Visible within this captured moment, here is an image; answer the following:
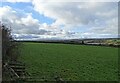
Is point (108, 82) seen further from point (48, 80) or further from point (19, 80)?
point (19, 80)

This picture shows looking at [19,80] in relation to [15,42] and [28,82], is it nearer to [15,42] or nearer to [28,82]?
[28,82]

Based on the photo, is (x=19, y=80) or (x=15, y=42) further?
(x=15, y=42)

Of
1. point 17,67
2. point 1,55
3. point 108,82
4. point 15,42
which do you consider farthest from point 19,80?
point 15,42

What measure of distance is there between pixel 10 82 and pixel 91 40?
355ft

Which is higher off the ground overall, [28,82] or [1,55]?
[1,55]

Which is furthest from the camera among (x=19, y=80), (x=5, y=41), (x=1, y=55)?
(x=5, y=41)

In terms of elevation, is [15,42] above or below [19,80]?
above

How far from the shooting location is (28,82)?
12664 millimetres

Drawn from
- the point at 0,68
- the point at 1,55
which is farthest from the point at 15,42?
the point at 0,68

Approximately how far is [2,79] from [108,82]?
22.9ft

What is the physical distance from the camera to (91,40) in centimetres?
11950

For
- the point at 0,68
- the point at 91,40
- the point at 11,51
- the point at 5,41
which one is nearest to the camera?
the point at 0,68

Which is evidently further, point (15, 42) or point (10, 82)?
point (15, 42)

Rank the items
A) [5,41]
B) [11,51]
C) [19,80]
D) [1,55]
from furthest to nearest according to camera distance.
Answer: [11,51] → [5,41] → [1,55] → [19,80]
